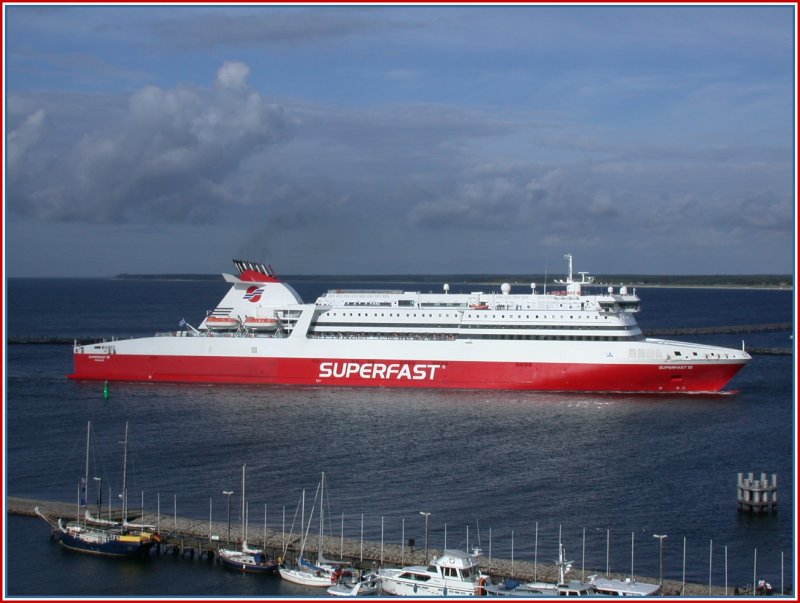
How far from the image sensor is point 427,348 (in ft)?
109

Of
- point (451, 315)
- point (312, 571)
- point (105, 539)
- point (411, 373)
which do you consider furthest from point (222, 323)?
point (312, 571)

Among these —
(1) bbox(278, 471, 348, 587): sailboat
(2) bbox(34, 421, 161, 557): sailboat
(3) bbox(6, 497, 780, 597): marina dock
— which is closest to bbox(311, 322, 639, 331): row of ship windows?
(3) bbox(6, 497, 780, 597): marina dock

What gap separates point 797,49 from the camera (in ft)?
34.9

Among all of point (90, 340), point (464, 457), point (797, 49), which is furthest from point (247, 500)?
point (90, 340)

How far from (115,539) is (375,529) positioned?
4.73m

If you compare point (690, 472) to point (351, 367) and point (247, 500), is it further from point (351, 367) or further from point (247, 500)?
point (351, 367)

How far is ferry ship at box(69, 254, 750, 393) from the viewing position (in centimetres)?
3222

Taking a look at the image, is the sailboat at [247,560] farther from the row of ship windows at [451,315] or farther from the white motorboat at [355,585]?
the row of ship windows at [451,315]

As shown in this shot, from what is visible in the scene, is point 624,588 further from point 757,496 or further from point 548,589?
point 757,496

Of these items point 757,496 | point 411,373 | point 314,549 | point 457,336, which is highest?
point 457,336

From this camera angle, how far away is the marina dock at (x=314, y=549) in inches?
615

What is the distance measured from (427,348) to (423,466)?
10.7m

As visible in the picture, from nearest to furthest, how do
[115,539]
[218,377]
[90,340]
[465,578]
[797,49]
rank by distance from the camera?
[797,49]
[465,578]
[115,539]
[218,377]
[90,340]

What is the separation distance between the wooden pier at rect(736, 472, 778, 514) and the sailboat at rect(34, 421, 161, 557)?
11.7 metres
